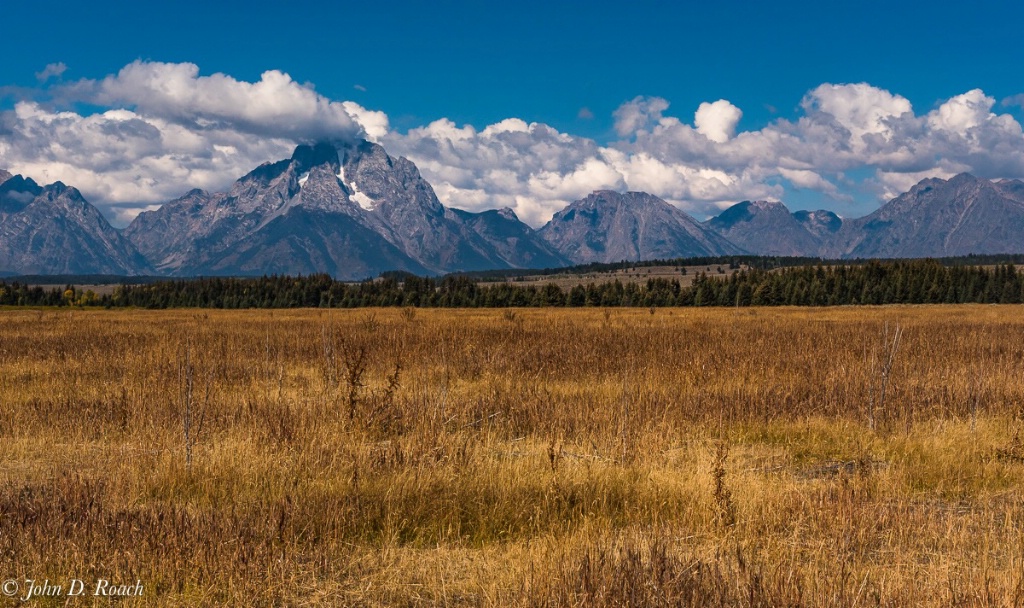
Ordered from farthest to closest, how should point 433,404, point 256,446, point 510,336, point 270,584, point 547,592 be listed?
point 510,336, point 433,404, point 256,446, point 270,584, point 547,592

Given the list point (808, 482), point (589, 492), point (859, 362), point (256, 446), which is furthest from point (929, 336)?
point (256, 446)

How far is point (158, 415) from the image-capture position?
942 centimetres

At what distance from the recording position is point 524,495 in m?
6.40

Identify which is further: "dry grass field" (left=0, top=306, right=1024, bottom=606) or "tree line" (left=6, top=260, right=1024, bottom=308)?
"tree line" (left=6, top=260, right=1024, bottom=308)

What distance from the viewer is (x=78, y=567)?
4461 mm

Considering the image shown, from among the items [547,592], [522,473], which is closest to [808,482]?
[522,473]

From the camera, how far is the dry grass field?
4375 mm

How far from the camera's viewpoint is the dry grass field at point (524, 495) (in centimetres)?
438

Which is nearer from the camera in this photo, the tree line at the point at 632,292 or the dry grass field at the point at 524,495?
the dry grass field at the point at 524,495

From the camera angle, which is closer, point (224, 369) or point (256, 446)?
point (256, 446)

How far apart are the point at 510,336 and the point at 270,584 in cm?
1864

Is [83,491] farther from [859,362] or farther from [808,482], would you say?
[859,362]

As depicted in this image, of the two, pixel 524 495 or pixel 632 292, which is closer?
pixel 524 495

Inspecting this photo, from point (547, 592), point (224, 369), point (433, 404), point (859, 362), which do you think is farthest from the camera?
point (859, 362)
